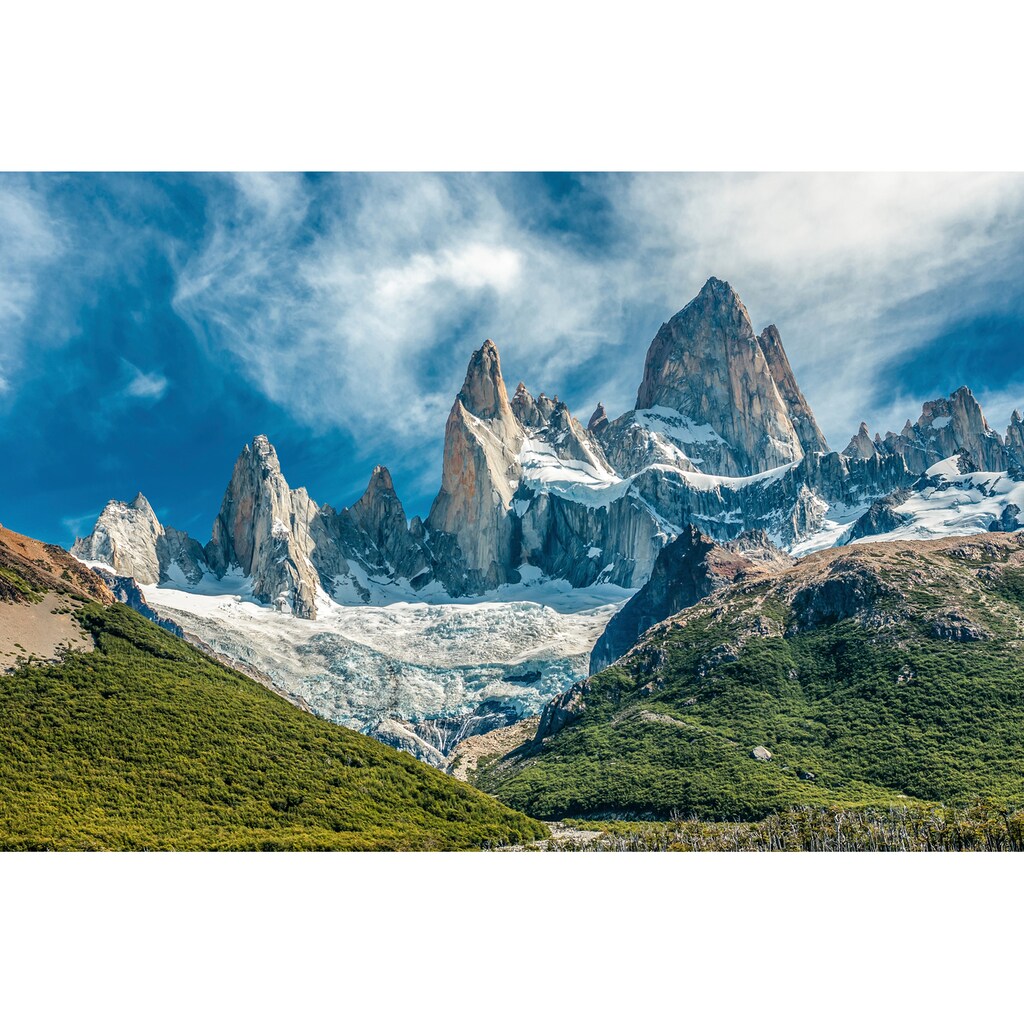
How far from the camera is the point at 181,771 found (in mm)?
32281

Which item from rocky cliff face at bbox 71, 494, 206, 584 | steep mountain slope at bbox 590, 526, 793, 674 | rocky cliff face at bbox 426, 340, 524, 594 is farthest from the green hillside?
rocky cliff face at bbox 426, 340, 524, 594

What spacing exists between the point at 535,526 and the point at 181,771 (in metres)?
A: 137

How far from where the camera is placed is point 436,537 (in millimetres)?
170375

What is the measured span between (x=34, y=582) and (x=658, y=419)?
155502 mm

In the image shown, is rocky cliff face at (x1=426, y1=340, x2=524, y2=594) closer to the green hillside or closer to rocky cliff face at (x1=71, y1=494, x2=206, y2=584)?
rocky cliff face at (x1=71, y1=494, x2=206, y2=584)

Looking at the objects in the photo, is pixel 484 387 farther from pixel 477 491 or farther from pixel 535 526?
pixel 535 526

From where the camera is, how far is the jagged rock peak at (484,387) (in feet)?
557

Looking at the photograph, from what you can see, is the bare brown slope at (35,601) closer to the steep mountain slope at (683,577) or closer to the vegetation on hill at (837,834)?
the vegetation on hill at (837,834)

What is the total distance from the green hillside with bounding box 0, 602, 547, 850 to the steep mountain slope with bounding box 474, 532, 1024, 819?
45.1 feet

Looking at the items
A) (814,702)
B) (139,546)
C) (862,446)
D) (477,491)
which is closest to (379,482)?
(477,491)

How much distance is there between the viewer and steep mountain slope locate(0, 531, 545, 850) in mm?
28406

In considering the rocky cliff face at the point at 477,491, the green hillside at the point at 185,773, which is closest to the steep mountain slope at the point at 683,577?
the rocky cliff face at the point at 477,491

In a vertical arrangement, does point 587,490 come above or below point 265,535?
above

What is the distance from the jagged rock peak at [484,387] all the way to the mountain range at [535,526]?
37cm
